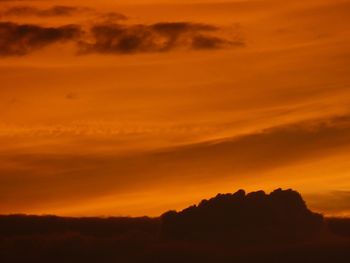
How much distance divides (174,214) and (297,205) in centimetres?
1529

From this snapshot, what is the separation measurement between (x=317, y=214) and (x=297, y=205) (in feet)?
12.3

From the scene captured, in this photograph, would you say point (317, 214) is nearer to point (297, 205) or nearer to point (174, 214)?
point (297, 205)

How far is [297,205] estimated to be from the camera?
12862cm

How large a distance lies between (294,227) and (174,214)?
551 inches

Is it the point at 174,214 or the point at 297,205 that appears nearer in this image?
the point at 297,205

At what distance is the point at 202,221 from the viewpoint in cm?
13300

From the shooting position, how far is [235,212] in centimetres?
13288

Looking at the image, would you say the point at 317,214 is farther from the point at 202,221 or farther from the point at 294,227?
the point at 202,221

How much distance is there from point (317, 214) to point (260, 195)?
7181 mm

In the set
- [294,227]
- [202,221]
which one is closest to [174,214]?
[202,221]

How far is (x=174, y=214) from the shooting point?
137625 mm

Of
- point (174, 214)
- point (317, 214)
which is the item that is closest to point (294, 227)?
point (317, 214)

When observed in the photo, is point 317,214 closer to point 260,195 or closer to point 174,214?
point 260,195

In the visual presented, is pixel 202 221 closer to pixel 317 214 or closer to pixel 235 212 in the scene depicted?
pixel 235 212
